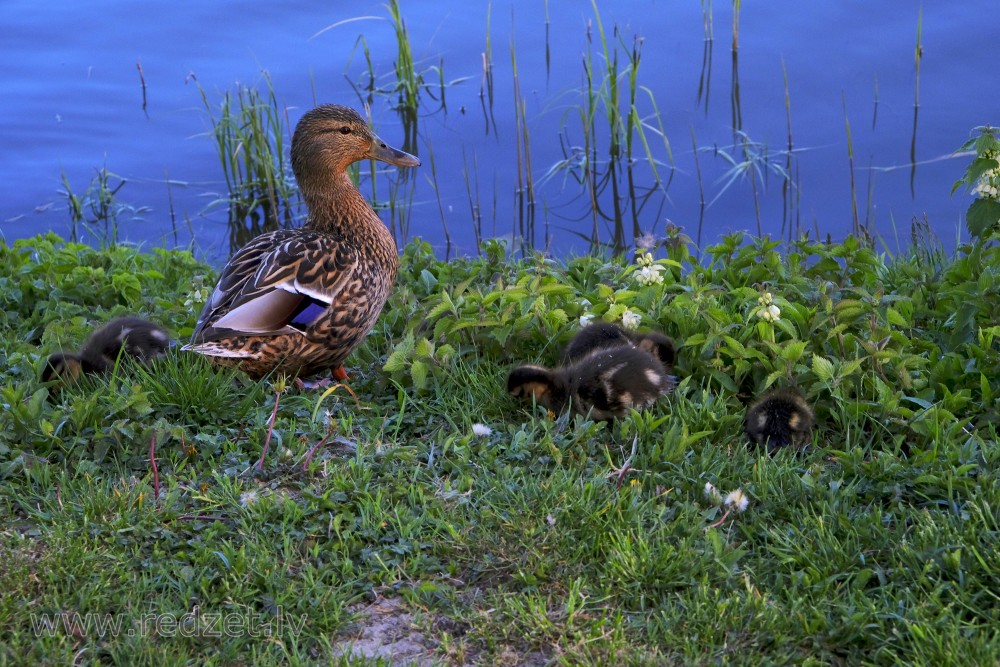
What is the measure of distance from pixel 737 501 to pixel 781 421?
41cm

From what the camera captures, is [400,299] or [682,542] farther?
[400,299]

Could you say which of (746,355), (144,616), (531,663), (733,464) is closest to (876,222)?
(746,355)

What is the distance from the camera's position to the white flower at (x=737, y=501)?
11.3 ft

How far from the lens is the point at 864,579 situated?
10.2 ft

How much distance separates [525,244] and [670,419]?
3248 mm

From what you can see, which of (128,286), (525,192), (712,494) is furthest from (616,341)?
(525,192)

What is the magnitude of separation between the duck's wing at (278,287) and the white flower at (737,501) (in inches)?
69.4

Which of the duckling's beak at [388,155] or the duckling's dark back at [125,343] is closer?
the duckling's dark back at [125,343]

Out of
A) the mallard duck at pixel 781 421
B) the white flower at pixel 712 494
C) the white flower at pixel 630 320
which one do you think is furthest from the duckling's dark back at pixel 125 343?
the mallard duck at pixel 781 421

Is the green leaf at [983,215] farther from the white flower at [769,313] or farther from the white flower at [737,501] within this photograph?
the white flower at [737,501]

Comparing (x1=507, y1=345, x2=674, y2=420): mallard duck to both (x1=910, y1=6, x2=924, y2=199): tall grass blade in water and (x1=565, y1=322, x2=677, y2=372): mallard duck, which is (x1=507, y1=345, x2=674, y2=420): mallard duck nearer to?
(x1=565, y1=322, x2=677, y2=372): mallard duck

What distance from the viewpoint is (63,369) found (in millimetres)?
4309

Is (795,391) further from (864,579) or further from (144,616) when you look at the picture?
(144,616)

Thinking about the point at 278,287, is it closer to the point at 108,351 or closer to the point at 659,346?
the point at 108,351
